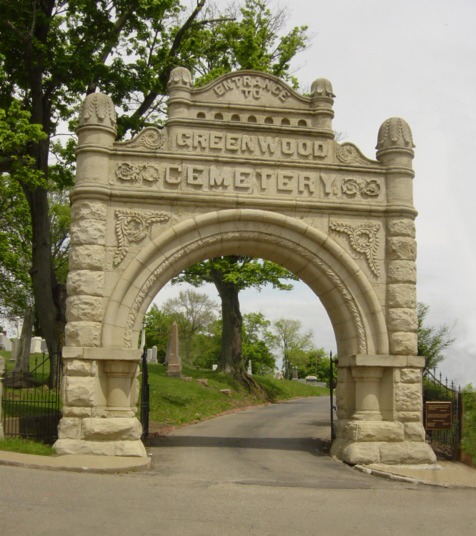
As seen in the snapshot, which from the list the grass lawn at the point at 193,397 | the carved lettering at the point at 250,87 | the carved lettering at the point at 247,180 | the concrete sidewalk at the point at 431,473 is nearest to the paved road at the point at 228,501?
the concrete sidewalk at the point at 431,473

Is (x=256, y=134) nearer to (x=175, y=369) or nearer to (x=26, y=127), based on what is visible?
(x=26, y=127)

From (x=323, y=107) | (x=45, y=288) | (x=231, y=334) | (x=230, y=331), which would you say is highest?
(x=323, y=107)

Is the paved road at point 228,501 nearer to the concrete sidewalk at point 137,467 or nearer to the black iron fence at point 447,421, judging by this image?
the concrete sidewalk at point 137,467

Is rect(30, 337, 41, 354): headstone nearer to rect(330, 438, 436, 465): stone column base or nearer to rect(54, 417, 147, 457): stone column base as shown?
rect(54, 417, 147, 457): stone column base

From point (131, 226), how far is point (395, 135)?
5.07 m

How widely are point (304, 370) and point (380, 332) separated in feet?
166

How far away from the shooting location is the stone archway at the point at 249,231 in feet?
38.3

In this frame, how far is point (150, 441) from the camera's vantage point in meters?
14.3

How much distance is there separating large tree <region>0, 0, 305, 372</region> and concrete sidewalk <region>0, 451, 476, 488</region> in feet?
15.9

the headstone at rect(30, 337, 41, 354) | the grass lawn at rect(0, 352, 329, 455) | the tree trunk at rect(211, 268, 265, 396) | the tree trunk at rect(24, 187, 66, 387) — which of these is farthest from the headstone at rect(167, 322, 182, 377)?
the headstone at rect(30, 337, 41, 354)

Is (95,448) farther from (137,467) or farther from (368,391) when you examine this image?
(368,391)

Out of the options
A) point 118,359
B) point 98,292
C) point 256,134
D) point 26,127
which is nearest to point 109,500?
point 118,359

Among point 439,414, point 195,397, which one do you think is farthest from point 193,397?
point 439,414

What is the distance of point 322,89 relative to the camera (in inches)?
510
